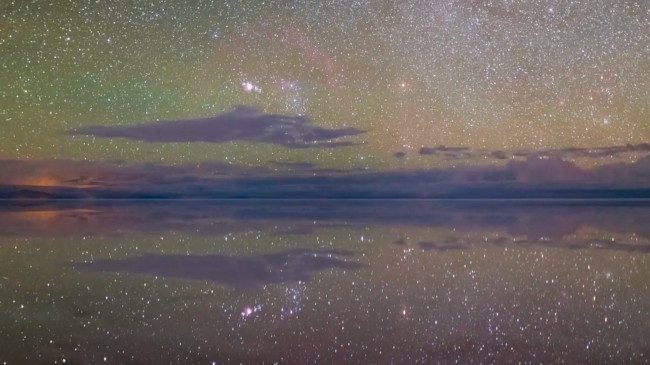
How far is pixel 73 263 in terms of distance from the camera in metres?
5.95

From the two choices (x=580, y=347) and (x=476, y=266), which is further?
(x=476, y=266)

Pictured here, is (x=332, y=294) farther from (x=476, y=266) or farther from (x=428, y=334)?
(x=476, y=266)

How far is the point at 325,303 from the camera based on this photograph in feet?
13.6

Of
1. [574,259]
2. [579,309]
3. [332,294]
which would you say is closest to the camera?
[579,309]

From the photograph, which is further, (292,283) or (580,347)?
(292,283)

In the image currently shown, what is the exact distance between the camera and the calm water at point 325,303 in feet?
9.95

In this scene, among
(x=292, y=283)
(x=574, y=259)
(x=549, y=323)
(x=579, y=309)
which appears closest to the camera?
(x=549, y=323)

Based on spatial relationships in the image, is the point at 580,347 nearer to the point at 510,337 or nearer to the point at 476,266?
the point at 510,337

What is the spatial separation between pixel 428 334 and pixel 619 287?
213 cm

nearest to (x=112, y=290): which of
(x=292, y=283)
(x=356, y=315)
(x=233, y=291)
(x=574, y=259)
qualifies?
(x=233, y=291)

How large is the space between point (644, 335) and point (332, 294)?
2047 millimetres

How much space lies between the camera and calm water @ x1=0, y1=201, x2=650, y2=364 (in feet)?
9.95

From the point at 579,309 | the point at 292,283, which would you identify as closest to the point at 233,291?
the point at 292,283

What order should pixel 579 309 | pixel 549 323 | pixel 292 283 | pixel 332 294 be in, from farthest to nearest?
pixel 292 283, pixel 332 294, pixel 579 309, pixel 549 323
